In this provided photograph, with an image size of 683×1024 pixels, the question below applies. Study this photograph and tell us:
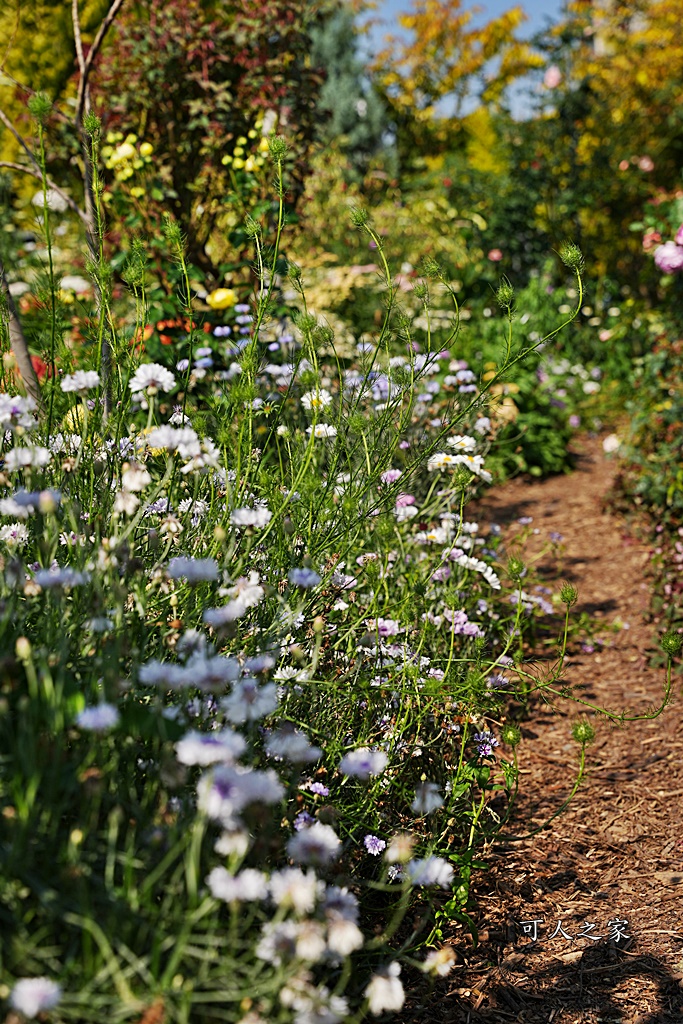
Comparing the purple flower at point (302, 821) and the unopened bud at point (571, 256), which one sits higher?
the unopened bud at point (571, 256)

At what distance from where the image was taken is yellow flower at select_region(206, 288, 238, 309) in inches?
146

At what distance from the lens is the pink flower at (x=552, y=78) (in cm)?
930

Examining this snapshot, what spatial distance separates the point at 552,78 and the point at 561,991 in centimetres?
966

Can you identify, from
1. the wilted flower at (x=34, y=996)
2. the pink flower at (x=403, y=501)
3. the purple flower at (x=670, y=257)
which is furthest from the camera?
the purple flower at (x=670, y=257)

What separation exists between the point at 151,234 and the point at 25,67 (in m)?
5.27

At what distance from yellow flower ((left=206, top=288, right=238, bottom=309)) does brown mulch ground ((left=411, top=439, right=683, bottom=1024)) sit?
2107 millimetres

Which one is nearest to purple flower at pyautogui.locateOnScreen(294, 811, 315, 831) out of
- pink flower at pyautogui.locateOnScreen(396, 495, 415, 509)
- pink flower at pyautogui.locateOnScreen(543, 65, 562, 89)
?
pink flower at pyautogui.locateOnScreen(396, 495, 415, 509)

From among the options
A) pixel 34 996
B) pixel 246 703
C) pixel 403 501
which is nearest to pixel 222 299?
pixel 403 501

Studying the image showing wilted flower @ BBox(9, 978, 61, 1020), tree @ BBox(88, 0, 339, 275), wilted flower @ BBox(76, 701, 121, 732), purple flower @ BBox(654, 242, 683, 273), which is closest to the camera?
wilted flower @ BBox(9, 978, 61, 1020)

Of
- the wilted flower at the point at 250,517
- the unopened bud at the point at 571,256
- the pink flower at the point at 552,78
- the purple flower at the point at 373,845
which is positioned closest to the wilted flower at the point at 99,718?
the wilted flower at the point at 250,517

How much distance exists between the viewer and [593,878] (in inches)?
86.7

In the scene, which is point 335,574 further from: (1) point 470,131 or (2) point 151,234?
(1) point 470,131

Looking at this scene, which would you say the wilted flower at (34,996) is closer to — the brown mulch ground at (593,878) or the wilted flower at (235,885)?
the wilted flower at (235,885)

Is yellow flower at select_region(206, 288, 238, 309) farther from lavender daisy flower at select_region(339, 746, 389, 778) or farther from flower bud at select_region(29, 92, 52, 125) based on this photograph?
lavender daisy flower at select_region(339, 746, 389, 778)
